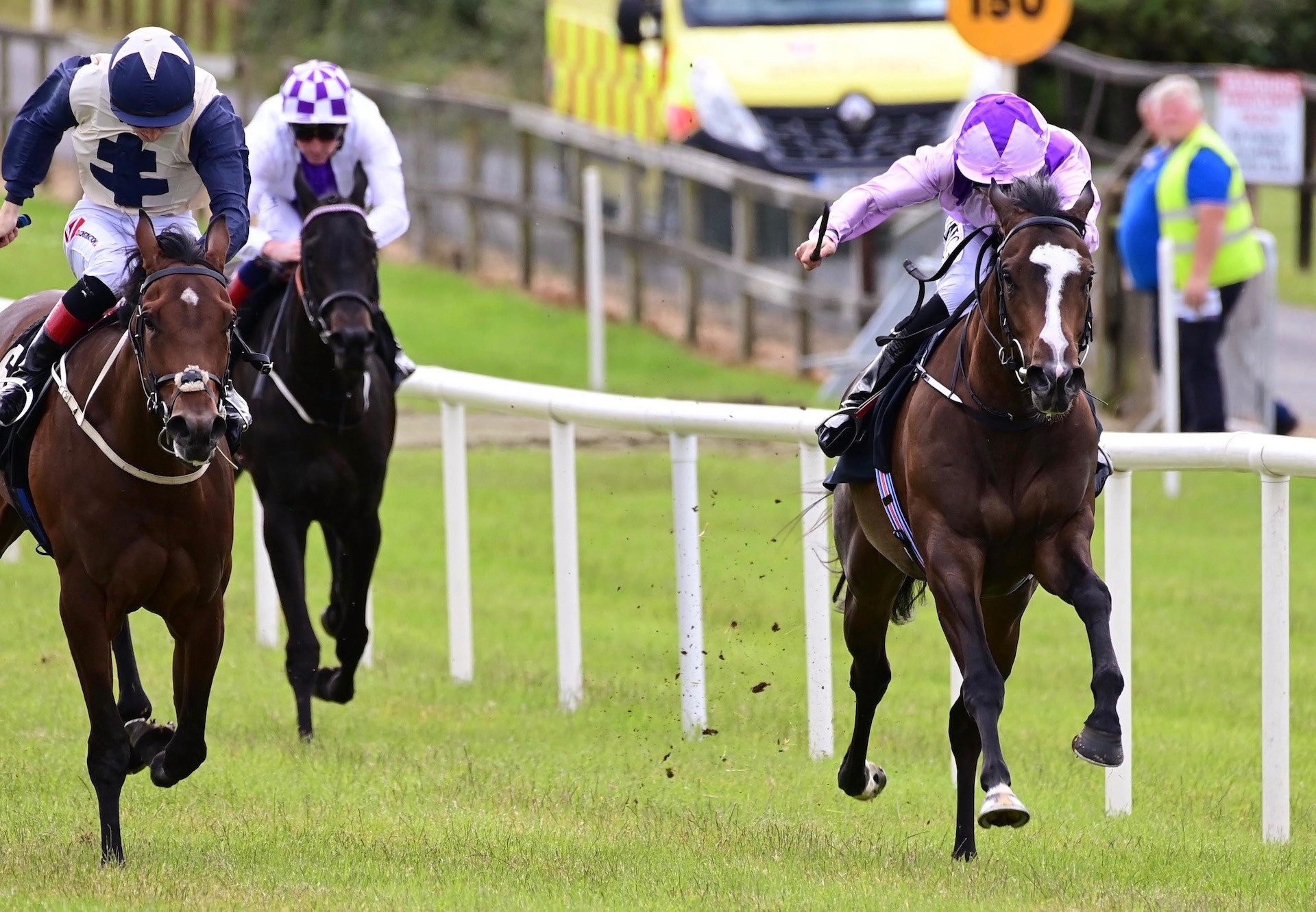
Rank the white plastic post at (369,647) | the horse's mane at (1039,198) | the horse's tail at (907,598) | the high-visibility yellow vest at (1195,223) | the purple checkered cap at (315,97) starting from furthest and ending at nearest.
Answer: the high-visibility yellow vest at (1195,223) → the white plastic post at (369,647) → the purple checkered cap at (315,97) → the horse's tail at (907,598) → the horse's mane at (1039,198)

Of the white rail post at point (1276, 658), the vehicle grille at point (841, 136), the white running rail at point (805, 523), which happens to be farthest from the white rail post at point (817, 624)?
the vehicle grille at point (841, 136)

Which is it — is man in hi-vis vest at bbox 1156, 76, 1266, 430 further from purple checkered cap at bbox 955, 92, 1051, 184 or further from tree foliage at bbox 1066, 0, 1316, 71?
tree foliage at bbox 1066, 0, 1316, 71

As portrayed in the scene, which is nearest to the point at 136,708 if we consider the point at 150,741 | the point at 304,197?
the point at 150,741

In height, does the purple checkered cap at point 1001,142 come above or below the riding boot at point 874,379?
above

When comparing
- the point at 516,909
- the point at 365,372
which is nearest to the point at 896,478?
the point at 516,909

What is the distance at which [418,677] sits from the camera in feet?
29.4

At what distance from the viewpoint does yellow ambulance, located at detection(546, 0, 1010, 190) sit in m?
17.2

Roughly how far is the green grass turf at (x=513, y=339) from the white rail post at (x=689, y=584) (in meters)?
7.01

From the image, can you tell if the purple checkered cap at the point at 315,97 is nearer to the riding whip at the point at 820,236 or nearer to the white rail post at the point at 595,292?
the riding whip at the point at 820,236

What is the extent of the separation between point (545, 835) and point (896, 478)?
1441mm

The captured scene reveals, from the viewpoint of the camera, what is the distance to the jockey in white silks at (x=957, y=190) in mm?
6121

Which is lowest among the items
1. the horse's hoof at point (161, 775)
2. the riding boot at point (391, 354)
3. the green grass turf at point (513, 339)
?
the green grass turf at point (513, 339)

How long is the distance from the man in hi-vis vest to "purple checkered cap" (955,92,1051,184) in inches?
250

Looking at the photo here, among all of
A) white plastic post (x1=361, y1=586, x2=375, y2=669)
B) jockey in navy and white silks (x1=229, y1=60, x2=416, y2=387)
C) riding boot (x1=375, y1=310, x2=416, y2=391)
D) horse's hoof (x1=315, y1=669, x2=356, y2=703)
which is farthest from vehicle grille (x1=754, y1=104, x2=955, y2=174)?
horse's hoof (x1=315, y1=669, x2=356, y2=703)
